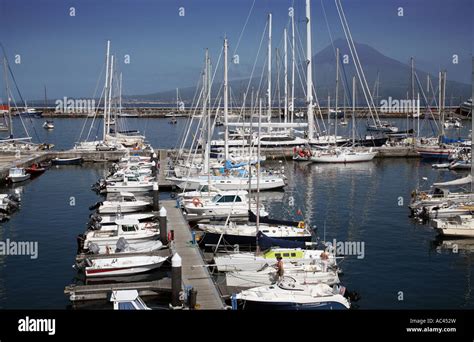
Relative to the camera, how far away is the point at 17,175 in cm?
4722

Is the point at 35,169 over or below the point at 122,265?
over

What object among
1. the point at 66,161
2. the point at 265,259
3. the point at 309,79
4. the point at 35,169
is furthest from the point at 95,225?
the point at 309,79

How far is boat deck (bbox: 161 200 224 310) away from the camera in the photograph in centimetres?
1894

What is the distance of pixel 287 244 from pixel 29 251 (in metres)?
12.2

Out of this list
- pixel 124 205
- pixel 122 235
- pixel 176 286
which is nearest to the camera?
pixel 176 286

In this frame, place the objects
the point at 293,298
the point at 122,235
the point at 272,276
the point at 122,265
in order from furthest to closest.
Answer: the point at 122,235, the point at 122,265, the point at 272,276, the point at 293,298

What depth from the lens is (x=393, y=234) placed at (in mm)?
30797

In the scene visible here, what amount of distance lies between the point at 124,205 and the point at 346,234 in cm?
1299

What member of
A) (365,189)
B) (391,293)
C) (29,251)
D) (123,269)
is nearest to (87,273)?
(123,269)

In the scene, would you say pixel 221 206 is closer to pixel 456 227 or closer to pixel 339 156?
pixel 456 227

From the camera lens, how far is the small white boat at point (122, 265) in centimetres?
2222

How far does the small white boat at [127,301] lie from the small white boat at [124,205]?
51.9 feet

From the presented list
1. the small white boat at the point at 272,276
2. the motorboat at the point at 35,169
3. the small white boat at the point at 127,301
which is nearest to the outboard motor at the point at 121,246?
the small white boat at the point at 272,276
